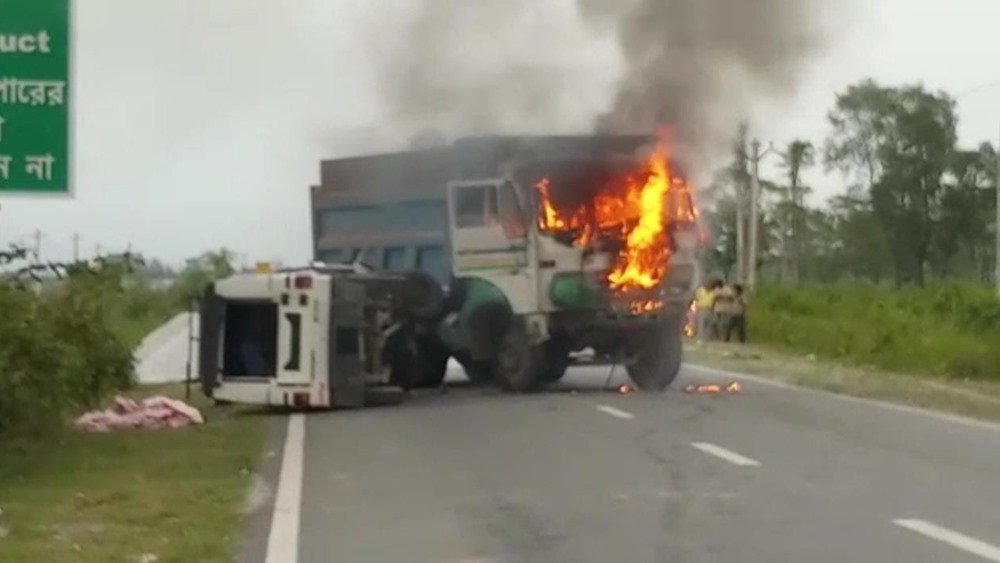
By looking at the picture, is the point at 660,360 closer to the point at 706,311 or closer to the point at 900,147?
the point at 706,311

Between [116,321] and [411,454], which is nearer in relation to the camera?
[411,454]

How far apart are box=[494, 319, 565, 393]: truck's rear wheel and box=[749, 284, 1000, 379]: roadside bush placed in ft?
30.8

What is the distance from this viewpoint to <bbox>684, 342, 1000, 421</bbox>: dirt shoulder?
22.6 m

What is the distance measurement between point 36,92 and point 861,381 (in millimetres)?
15806

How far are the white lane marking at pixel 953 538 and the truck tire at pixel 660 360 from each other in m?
13.0

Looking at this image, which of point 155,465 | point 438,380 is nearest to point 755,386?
point 438,380

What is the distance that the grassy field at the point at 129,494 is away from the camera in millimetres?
10883

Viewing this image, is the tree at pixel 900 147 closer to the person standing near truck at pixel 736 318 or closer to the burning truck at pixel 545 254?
the person standing near truck at pixel 736 318

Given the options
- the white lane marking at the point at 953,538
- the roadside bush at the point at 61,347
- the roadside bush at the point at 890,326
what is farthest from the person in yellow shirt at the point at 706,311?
the white lane marking at the point at 953,538

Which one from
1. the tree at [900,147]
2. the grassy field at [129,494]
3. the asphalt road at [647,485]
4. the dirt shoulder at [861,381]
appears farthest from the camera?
the tree at [900,147]

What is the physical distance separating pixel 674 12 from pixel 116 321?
27.1 feet

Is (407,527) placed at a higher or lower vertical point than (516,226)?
lower

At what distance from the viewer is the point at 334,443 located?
58.0ft

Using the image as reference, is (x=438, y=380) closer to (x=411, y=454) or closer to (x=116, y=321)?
(x=116, y=321)
